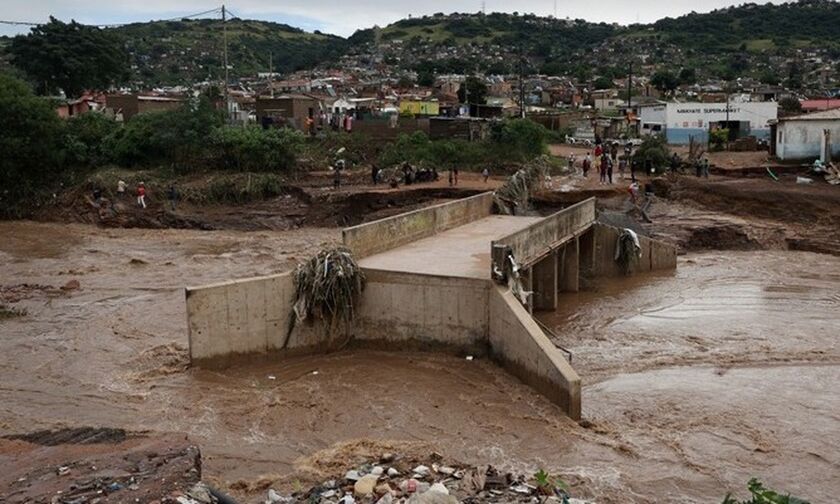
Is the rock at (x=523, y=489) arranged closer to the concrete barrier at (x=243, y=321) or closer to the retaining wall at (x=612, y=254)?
the concrete barrier at (x=243, y=321)

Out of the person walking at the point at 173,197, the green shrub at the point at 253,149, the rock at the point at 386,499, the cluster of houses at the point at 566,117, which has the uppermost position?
the cluster of houses at the point at 566,117

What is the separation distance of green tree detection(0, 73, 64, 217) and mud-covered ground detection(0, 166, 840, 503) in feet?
46.8

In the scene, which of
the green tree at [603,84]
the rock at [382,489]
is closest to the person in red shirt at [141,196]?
the rock at [382,489]

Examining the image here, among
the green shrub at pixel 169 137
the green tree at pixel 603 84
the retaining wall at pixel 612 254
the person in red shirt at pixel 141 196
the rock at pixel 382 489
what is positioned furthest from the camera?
the green tree at pixel 603 84

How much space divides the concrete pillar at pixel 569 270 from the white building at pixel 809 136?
1952 centimetres

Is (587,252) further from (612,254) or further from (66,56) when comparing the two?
(66,56)

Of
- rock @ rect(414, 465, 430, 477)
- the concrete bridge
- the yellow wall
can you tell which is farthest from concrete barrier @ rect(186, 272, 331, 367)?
the yellow wall

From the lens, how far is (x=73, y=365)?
17406 mm

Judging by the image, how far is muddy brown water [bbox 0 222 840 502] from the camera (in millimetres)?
12516

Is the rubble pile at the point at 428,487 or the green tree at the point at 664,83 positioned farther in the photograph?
the green tree at the point at 664,83

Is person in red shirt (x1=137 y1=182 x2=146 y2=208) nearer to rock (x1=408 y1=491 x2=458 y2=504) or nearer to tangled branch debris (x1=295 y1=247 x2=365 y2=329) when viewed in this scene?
tangled branch debris (x1=295 y1=247 x2=365 y2=329)

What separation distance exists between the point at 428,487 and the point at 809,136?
116ft

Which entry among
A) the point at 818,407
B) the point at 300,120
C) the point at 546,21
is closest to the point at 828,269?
the point at 818,407

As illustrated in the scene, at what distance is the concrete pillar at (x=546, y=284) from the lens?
2262cm
